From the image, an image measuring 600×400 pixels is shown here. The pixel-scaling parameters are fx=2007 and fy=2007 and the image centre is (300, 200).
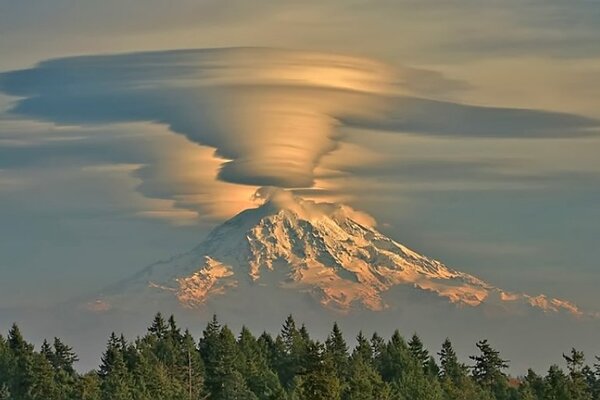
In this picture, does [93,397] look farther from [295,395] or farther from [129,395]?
[295,395]

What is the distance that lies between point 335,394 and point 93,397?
4513 cm

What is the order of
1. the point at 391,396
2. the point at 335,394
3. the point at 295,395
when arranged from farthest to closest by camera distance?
the point at 391,396
the point at 295,395
the point at 335,394

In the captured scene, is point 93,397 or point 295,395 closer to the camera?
point 295,395

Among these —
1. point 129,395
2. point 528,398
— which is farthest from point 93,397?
point 528,398

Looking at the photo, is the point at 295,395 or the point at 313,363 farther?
the point at 295,395

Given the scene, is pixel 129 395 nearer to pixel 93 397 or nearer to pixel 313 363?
pixel 93 397

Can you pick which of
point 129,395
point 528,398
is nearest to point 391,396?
point 528,398

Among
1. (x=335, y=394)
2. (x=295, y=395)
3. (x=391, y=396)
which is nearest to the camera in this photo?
(x=335, y=394)

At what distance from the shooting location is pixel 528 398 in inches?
7859

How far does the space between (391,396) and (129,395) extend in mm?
26064

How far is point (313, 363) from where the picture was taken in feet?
532

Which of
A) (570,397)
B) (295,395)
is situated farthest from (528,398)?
(295,395)

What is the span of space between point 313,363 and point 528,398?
4379cm

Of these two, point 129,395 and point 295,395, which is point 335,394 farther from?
point 129,395
